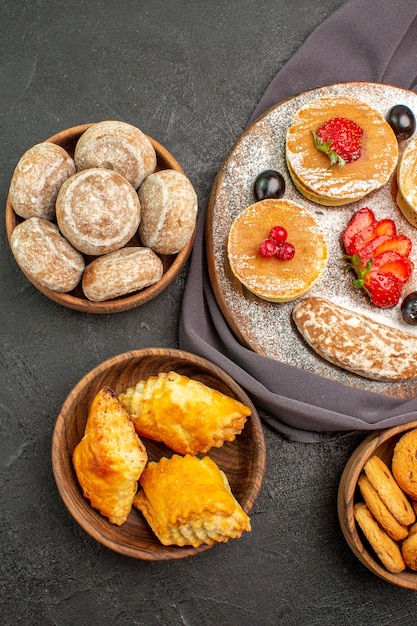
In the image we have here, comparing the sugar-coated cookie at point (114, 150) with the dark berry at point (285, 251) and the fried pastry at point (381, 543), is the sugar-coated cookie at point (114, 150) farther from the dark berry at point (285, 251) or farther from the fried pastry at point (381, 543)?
the fried pastry at point (381, 543)

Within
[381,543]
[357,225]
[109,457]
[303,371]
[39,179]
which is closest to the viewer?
[109,457]

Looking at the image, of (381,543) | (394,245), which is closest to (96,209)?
(394,245)

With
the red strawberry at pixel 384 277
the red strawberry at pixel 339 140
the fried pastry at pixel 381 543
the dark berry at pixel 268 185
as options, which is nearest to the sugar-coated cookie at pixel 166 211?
the dark berry at pixel 268 185

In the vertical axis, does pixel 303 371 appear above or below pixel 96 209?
below

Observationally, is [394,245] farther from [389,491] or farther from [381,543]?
[381,543]

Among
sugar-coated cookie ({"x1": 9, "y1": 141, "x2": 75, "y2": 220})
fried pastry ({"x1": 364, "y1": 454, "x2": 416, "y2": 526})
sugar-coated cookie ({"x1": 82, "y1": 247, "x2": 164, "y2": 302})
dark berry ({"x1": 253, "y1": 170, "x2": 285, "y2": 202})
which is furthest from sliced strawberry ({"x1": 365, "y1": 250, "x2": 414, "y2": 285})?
sugar-coated cookie ({"x1": 9, "y1": 141, "x2": 75, "y2": 220})

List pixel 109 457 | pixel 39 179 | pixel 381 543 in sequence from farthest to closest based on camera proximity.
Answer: pixel 381 543, pixel 39 179, pixel 109 457
